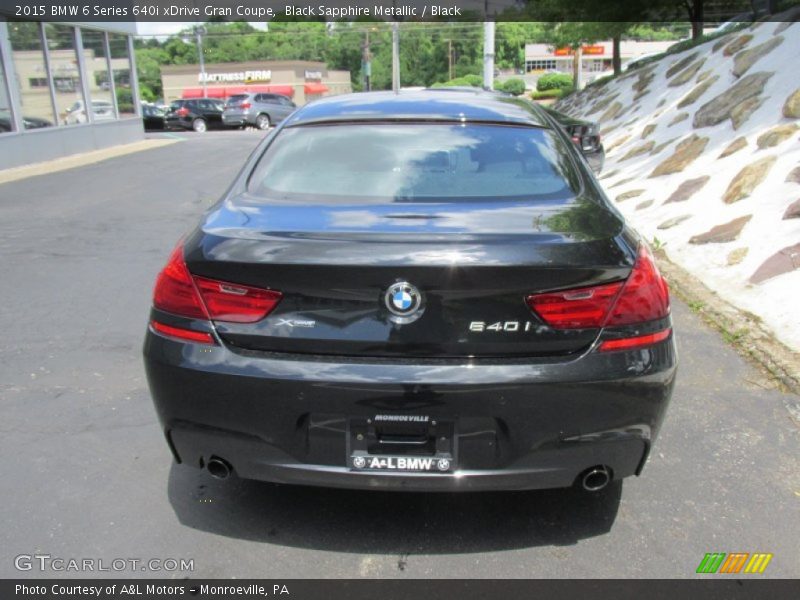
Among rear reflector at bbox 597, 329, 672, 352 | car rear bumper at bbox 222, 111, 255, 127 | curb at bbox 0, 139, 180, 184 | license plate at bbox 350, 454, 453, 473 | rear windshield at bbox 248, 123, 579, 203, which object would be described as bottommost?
car rear bumper at bbox 222, 111, 255, 127

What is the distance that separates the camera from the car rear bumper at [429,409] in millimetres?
2312

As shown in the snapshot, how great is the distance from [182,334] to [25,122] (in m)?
16.7

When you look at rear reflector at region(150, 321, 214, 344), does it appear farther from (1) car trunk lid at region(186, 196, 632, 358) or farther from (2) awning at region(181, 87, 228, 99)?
(2) awning at region(181, 87, 228, 99)

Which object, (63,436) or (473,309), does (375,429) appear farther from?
(63,436)

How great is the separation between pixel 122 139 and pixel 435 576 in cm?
2182

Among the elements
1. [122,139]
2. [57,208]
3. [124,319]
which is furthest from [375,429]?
[122,139]

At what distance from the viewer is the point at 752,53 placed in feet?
33.6

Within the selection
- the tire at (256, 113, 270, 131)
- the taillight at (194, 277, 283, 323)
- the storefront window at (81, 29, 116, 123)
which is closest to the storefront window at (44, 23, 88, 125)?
the storefront window at (81, 29, 116, 123)

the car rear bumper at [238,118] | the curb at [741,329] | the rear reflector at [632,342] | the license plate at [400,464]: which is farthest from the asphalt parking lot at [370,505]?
the car rear bumper at [238,118]

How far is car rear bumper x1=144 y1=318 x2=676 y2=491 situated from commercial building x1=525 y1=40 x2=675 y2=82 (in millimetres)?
87426

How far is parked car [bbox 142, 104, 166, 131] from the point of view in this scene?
1283 inches

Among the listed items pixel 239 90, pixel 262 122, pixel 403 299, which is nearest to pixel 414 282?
pixel 403 299

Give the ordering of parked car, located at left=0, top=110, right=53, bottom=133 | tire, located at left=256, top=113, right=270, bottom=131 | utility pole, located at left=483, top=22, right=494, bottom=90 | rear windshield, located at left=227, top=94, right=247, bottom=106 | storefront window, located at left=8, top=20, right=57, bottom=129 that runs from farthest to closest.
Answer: tire, located at left=256, top=113, right=270, bottom=131, rear windshield, located at left=227, top=94, right=247, bottom=106, utility pole, located at left=483, top=22, right=494, bottom=90, storefront window, located at left=8, top=20, right=57, bottom=129, parked car, located at left=0, top=110, right=53, bottom=133

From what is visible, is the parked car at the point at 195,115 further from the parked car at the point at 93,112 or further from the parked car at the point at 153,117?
the parked car at the point at 93,112
